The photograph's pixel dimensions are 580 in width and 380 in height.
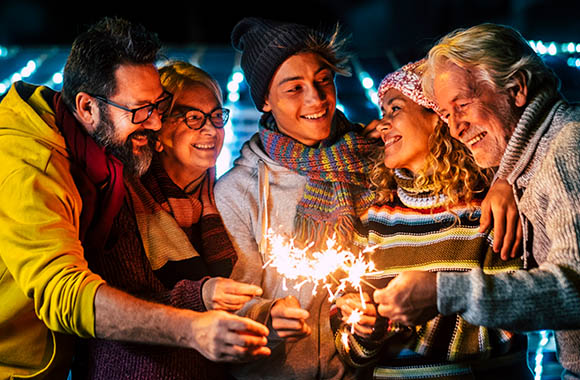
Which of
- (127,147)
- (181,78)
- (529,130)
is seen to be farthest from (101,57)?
(529,130)

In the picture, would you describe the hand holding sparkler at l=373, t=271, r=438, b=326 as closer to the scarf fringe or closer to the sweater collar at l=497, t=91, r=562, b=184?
the sweater collar at l=497, t=91, r=562, b=184

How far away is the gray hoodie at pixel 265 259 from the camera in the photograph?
2.64m

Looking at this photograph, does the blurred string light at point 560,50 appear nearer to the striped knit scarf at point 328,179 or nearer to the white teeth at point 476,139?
the striped knit scarf at point 328,179

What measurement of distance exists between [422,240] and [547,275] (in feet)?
2.57

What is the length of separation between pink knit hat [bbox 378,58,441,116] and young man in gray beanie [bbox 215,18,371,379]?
1.07 feet

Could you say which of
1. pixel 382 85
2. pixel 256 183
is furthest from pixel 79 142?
pixel 382 85

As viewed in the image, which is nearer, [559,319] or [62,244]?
[559,319]

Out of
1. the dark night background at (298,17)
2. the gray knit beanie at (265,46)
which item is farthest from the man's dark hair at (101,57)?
the dark night background at (298,17)

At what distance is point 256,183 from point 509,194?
120cm

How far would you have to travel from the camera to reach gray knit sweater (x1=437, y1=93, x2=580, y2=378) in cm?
175

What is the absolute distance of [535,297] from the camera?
175 centimetres

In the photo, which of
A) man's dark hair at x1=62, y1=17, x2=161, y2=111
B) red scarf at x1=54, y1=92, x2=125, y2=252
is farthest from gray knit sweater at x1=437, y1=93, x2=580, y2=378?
man's dark hair at x1=62, y1=17, x2=161, y2=111

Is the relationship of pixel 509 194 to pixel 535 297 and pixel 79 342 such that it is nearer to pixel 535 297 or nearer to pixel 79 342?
pixel 535 297

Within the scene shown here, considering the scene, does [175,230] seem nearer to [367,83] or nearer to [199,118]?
[199,118]
